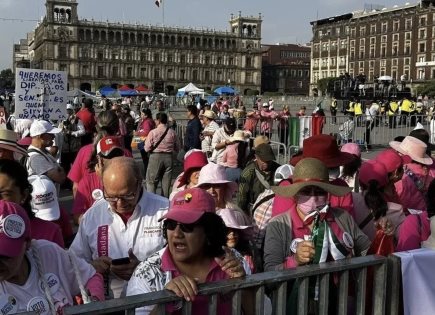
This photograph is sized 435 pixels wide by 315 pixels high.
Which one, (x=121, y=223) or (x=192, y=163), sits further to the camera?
(x=192, y=163)

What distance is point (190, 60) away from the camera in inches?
A: 5015

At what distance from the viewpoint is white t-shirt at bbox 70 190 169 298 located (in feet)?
10.8

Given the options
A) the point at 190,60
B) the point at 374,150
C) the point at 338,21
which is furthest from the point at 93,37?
the point at 374,150

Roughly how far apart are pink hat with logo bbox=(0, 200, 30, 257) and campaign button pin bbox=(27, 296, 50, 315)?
254mm

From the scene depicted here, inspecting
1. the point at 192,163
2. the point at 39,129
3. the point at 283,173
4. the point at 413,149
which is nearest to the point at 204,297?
the point at 192,163

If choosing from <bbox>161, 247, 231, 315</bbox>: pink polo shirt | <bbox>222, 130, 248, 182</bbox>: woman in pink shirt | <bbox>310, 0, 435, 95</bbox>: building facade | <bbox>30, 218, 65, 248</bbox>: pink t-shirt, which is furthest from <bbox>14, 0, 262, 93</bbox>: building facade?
<bbox>161, 247, 231, 315</bbox>: pink polo shirt

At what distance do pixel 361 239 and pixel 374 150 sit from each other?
1289cm

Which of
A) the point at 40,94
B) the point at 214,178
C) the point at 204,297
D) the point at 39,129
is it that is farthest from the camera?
the point at 40,94

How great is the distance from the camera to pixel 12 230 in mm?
2139

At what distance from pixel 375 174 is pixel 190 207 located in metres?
2.02

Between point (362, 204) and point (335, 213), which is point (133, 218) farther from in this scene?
point (362, 204)

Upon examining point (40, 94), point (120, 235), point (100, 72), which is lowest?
point (120, 235)

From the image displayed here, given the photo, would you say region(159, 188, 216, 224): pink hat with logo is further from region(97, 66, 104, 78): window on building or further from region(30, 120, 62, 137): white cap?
region(97, 66, 104, 78): window on building

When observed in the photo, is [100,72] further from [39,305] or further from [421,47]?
[39,305]
